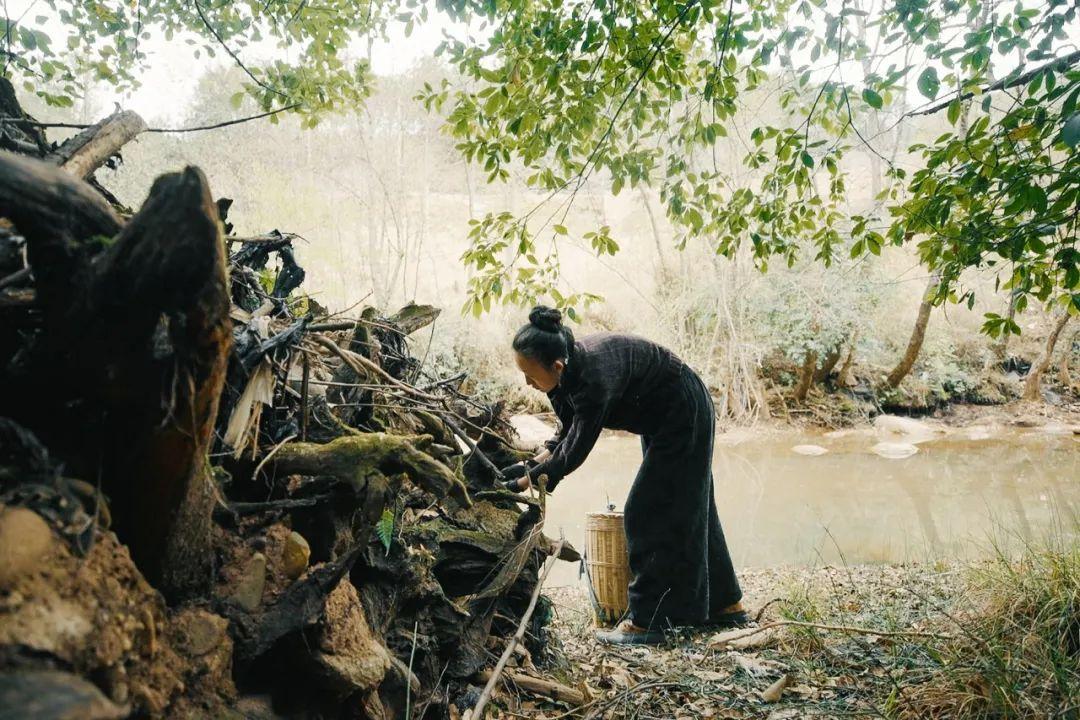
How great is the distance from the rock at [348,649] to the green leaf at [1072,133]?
210cm

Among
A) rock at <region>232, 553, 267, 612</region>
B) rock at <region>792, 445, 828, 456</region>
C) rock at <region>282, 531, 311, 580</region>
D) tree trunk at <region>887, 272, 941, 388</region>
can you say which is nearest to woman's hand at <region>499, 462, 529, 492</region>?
rock at <region>282, 531, 311, 580</region>

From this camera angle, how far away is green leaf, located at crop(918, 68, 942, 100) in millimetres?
2059

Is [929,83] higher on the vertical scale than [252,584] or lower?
higher

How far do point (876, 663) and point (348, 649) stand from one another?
217 cm

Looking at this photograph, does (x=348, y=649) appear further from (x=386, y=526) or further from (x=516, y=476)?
(x=516, y=476)

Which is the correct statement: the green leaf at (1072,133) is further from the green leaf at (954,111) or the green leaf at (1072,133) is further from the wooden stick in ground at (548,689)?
the wooden stick in ground at (548,689)

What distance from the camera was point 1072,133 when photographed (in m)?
1.52

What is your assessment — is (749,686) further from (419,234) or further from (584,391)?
(419,234)

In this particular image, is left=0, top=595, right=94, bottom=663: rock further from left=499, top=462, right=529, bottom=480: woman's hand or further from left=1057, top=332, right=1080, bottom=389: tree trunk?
left=1057, top=332, right=1080, bottom=389: tree trunk

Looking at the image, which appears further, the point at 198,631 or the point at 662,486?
the point at 662,486

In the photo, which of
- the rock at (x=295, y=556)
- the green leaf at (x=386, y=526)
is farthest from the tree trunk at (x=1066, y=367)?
the rock at (x=295, y=556)

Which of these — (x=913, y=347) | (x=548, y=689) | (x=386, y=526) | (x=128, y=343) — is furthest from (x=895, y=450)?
(x=128, y=343)

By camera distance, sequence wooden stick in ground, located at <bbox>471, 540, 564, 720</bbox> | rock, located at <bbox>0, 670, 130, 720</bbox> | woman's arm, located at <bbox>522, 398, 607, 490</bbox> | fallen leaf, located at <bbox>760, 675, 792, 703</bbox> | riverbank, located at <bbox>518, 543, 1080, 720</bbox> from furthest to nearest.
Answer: woman's arm, located at <bbox>522, 398, 607, 490</bbox>
fallen leaf, located at <bbox>760, 675, 792, 703</bbox>
riverbank, located at <bbox>518, 543, 1080, 720</bbox>
wooden stick in ground, located at <bbox>471, 540, 564, 720</bbox>
rock, located at <bbox>0, 670, 130, 720</bbox>

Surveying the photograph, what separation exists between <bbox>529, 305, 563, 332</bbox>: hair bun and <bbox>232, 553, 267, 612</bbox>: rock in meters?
1.80
